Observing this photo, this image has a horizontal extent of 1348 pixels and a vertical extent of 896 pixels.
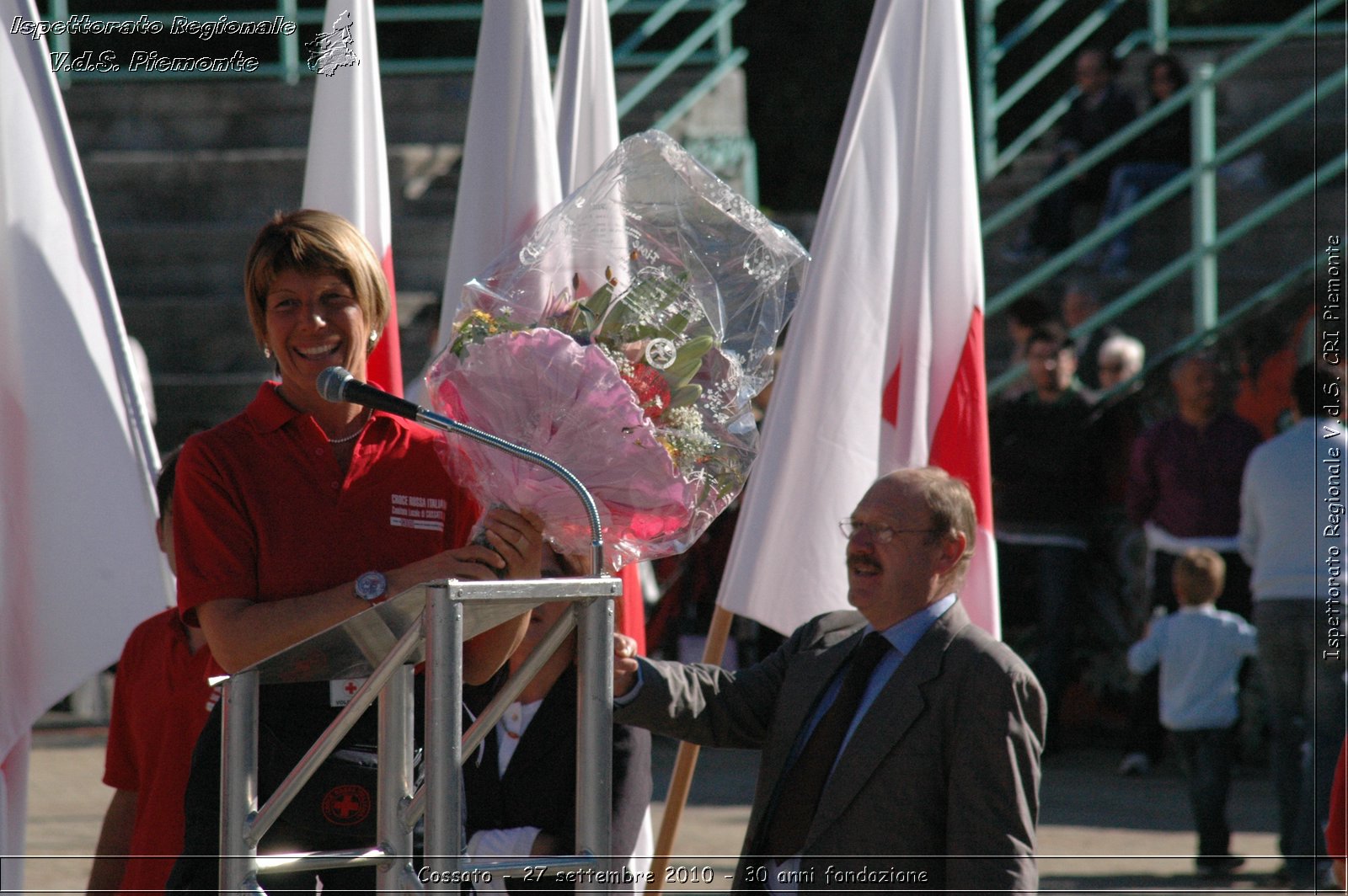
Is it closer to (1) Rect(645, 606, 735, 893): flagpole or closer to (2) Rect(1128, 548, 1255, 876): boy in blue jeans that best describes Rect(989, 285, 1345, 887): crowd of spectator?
(2) Rect(1128, 548, 1255, 876): boy in blue jeans

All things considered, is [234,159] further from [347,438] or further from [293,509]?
[293,509]

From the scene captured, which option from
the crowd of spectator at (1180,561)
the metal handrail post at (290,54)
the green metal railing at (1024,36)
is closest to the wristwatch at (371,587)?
the crowd of spectator at (1180,561)

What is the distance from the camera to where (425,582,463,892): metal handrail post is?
7.12 feet

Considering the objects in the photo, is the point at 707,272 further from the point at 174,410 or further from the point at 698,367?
the point at 174,410

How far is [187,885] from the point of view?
2.80 m

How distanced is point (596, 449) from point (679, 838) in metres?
4.28

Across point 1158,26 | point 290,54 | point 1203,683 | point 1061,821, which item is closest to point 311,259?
point 1203,683

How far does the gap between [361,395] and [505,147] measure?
2.16 m

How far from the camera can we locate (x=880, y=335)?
4434 millimetres

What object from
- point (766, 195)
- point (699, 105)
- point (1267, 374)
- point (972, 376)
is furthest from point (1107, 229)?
point (766, 195)

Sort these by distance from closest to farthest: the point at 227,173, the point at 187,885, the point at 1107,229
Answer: the point at 187,885 → the point at 1107,229 → the point at 227,173

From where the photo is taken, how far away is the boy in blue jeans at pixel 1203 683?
251 inches

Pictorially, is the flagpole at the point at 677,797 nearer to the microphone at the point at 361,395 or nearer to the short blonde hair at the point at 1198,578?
the microphone at the point at 361,395

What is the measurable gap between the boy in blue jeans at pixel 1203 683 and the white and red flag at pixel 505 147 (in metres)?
3.64
